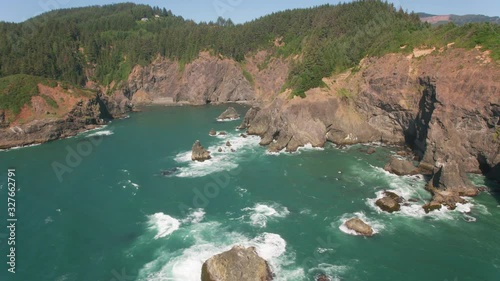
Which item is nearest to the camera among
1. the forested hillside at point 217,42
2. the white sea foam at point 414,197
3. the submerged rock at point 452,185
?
the white sea foam at point 414,197

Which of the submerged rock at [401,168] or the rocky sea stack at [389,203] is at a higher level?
the submerged rock at [401,168]

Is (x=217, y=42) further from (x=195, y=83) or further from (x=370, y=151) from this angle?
(x=370, y=151)

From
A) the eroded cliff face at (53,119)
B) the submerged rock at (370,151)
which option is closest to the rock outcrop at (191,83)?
the eroded cliff face at (53,119)

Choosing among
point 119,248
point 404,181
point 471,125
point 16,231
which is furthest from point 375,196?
point 16,231

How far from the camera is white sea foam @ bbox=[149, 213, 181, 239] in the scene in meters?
47.2

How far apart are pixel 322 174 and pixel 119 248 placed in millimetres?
36702

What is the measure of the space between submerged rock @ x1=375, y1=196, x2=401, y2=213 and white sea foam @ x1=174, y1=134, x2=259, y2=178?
94.3 feet

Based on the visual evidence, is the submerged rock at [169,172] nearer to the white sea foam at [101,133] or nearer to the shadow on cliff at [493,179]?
the white sea foam at [101,133]

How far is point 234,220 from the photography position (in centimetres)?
4988

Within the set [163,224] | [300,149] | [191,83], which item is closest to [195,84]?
[191,83]

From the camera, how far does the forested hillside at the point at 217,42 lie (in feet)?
306

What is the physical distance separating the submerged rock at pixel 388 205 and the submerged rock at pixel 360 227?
649 centimetres

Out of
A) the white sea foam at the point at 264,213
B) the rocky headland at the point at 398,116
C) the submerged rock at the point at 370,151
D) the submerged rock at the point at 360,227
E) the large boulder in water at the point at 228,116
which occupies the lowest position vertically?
the white sea foam at the point at 264,213

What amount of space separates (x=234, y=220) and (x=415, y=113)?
1845 inches
